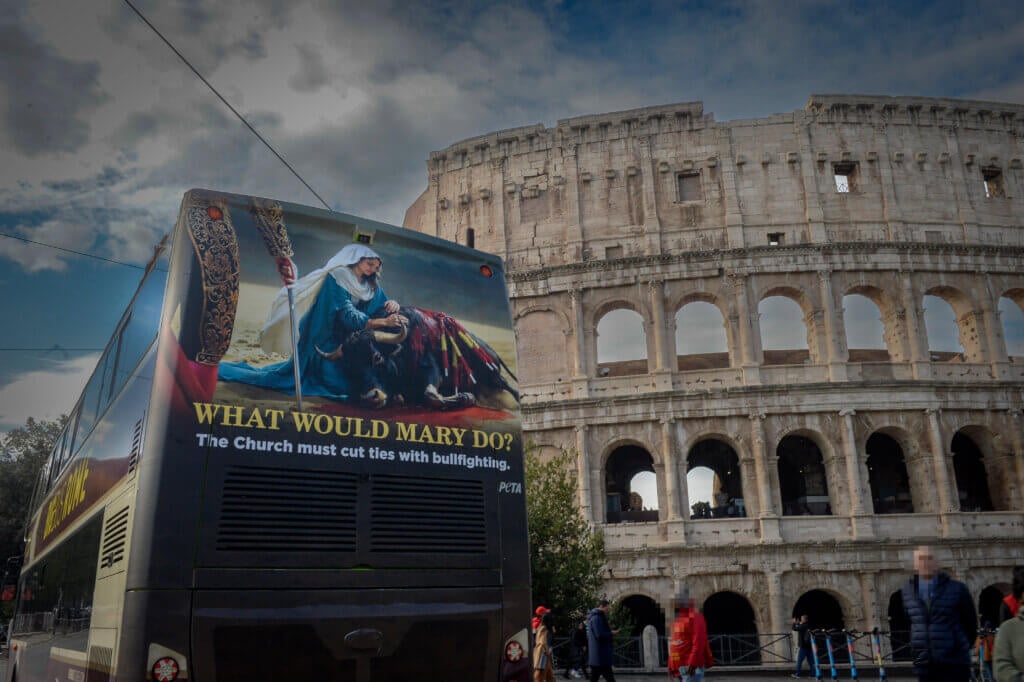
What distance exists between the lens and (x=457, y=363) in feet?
21.5

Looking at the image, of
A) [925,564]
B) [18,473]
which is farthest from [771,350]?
[18,473]

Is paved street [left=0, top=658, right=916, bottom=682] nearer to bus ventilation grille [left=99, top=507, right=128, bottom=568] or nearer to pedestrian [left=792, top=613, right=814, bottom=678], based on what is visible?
pedestrian [left=792, top=613, right=814, bottom=678]

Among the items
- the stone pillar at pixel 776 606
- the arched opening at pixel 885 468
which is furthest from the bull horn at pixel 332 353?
the arched opening at pixel 885 468

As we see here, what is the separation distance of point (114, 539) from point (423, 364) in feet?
7.79

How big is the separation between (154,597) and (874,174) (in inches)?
1068

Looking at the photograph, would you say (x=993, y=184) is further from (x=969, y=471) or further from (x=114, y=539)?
(x=114, y=539)

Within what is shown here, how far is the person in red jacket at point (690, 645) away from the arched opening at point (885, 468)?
2029cm

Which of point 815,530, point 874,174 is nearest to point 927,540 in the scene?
point 815,530

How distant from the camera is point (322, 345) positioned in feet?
19.3

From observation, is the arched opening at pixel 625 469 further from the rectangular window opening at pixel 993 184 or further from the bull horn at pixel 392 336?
the bull horn at pixel 392 336

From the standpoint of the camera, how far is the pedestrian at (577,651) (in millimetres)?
17281

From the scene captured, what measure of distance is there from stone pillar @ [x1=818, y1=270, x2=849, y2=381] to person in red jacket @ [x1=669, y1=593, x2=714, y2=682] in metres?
18.2

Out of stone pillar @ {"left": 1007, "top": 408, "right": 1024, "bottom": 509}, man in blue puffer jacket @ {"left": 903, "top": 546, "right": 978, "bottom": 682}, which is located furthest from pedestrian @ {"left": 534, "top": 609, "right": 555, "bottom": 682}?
stone pillar @ {"left": 1007, "top": 408, "right": 1024, "bottom": 509}

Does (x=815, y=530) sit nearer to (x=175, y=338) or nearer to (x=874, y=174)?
(x=874, y=174)
